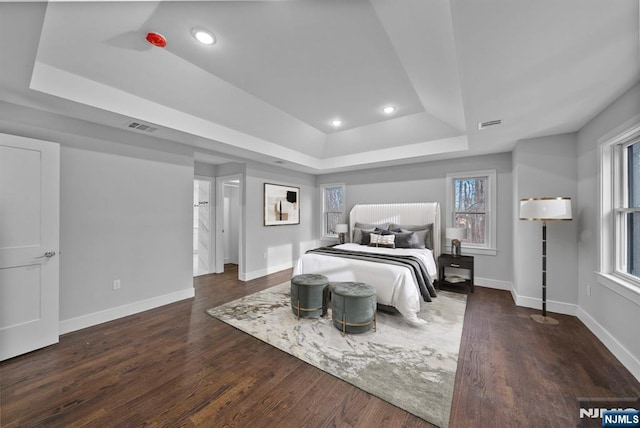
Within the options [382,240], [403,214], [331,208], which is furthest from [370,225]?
[331,208]

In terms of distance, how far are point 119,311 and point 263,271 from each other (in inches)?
100

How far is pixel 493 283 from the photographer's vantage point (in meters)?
4.50

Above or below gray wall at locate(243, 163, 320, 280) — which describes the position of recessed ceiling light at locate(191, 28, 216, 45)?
above

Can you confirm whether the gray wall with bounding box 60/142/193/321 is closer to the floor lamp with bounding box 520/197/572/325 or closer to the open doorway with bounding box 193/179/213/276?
the open doorway with bounding box 193/179/213/276

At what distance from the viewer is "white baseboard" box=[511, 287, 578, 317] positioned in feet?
10.9

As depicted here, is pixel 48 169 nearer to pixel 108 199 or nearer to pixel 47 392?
pixel 108 199

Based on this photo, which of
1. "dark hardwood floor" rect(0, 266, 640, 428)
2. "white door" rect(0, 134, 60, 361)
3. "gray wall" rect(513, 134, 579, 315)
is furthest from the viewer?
"gray wall" rect(513, 134, 579, 315)

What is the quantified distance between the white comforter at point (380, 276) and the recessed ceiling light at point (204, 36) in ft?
9.83

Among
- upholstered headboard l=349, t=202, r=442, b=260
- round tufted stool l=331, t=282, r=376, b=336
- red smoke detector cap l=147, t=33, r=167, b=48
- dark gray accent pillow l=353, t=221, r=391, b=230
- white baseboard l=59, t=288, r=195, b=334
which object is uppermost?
red smoke detector cap l=147, t=33, r=167, b=48

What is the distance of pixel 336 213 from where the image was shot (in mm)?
6664

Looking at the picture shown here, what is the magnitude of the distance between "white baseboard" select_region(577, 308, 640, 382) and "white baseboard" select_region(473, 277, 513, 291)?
3.91ft

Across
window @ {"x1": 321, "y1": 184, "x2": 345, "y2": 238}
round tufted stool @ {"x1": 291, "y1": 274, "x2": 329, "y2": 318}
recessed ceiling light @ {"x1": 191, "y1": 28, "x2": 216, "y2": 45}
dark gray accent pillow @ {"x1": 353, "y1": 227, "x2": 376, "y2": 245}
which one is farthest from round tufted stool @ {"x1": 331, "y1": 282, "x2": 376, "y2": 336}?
window @ {"x1": 321, "y1": 184, "x2": 345, "y2": 238}

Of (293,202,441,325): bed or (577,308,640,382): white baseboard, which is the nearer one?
(577,308,640,382): white baseboard

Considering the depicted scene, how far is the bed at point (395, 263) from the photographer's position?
10.1ft
